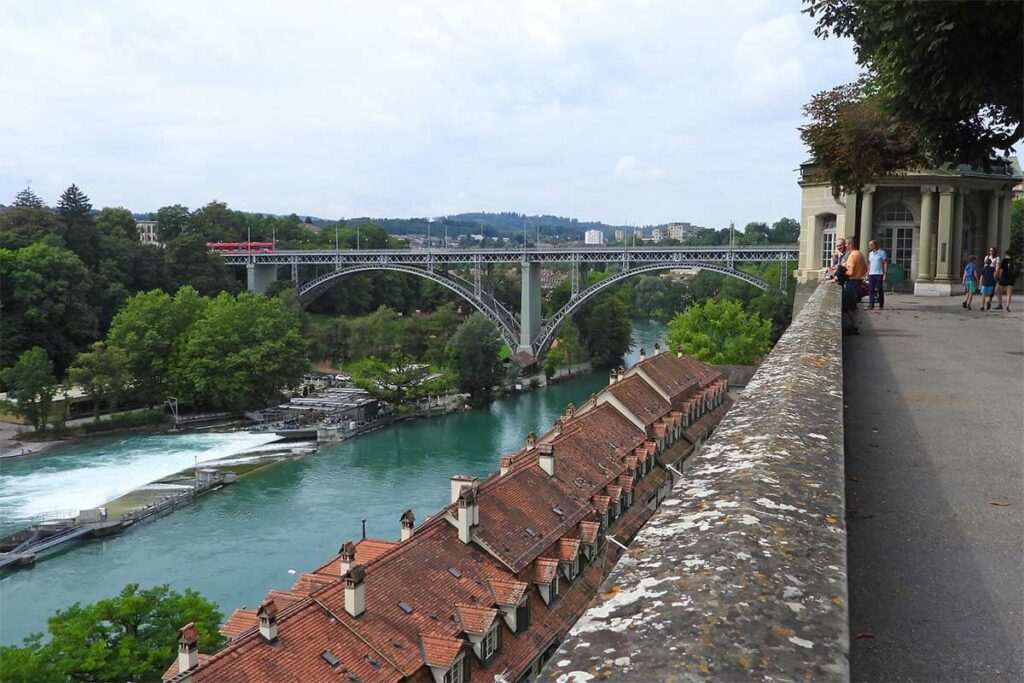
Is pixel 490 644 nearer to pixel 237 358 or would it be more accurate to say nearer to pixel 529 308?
pixel 237 358

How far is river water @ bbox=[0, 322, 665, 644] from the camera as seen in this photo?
1956 cm

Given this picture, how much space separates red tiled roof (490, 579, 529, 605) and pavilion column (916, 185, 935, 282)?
8.59 metres

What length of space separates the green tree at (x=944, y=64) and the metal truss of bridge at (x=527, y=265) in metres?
34.9

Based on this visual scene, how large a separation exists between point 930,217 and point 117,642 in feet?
47.1

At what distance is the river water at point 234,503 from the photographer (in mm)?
19562

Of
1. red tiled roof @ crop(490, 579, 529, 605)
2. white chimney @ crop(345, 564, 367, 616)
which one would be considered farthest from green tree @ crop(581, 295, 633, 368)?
white chimney @ crop(345, 564, 367, 616)

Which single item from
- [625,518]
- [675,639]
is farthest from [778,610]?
[625,518]

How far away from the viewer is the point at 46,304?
41.1m

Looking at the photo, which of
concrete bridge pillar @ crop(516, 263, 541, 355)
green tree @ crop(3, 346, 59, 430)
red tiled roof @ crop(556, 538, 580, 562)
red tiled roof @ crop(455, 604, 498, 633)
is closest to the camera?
red tiled roof @ crop(455, 604, 498, 633)

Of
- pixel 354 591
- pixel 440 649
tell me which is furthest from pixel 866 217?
pixel 354 591

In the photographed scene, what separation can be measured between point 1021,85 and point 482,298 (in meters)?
44.0

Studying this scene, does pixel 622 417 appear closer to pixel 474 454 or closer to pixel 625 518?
pixel 625 518

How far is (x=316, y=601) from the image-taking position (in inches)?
420

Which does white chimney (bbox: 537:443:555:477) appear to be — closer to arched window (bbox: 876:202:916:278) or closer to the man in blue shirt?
the man in blue shirt
